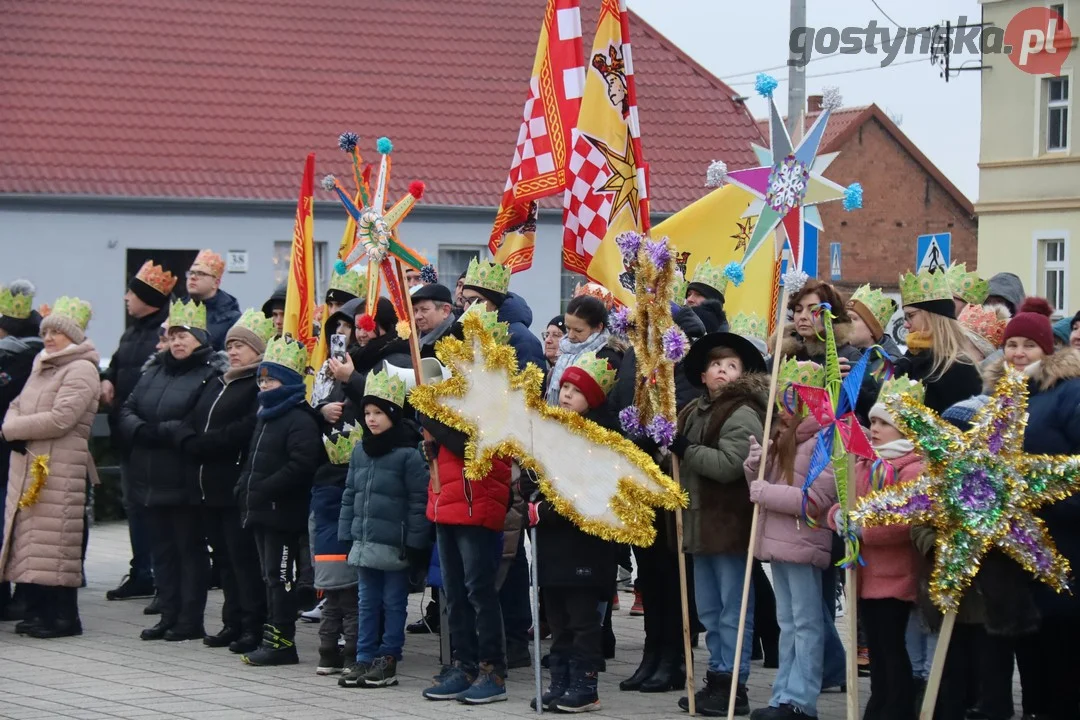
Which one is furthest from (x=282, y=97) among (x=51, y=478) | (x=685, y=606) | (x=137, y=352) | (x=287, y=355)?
(x=685, y=606)

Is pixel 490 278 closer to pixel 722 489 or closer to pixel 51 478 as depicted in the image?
pixel 722 489

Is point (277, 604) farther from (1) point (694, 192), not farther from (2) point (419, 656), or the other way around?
(1) point (694, 192)

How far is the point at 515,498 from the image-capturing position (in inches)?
369

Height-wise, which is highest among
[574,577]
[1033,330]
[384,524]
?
[1033,330]

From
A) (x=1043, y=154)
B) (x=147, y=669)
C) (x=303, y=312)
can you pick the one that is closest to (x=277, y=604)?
(x=147, y=669)

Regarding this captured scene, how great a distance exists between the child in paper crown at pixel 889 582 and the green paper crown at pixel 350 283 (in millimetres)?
4438

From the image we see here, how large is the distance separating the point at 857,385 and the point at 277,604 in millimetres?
3785

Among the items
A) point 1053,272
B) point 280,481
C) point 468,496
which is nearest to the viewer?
point 468,496

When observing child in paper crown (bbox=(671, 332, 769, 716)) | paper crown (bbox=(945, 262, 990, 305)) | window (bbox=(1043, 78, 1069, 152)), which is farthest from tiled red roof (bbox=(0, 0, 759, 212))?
child in paper crown (bbox=(671, 332, 769, 716))

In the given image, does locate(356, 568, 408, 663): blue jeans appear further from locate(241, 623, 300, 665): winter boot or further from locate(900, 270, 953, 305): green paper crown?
locate(900, 270, 953, 305): green paper crown

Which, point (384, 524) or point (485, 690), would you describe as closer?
point (485, 690)

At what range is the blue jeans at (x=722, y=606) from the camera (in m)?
8.37

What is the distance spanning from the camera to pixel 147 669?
9.51m

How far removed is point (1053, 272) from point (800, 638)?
3062 cm
